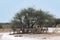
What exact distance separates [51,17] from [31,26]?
4599 millimetres

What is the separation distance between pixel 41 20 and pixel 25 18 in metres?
3.37

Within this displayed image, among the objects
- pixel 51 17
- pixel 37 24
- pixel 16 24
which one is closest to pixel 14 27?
pixel 16 24

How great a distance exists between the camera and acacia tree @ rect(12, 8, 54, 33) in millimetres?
45531

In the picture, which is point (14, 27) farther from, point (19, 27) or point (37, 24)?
point (37, 24)

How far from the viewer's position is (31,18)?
4584cm

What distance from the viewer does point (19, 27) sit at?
149ft

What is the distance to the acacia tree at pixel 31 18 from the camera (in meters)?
45.5

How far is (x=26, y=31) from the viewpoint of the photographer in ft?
147

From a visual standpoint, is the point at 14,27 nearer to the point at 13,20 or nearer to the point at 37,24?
the point at 13,20

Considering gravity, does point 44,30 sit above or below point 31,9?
below

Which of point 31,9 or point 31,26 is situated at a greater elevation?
point 31,9

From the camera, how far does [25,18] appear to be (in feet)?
151

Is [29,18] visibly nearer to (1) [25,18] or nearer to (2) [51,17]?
(1) [25,18]

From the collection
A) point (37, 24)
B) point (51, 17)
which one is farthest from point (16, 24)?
point (51, 17)
